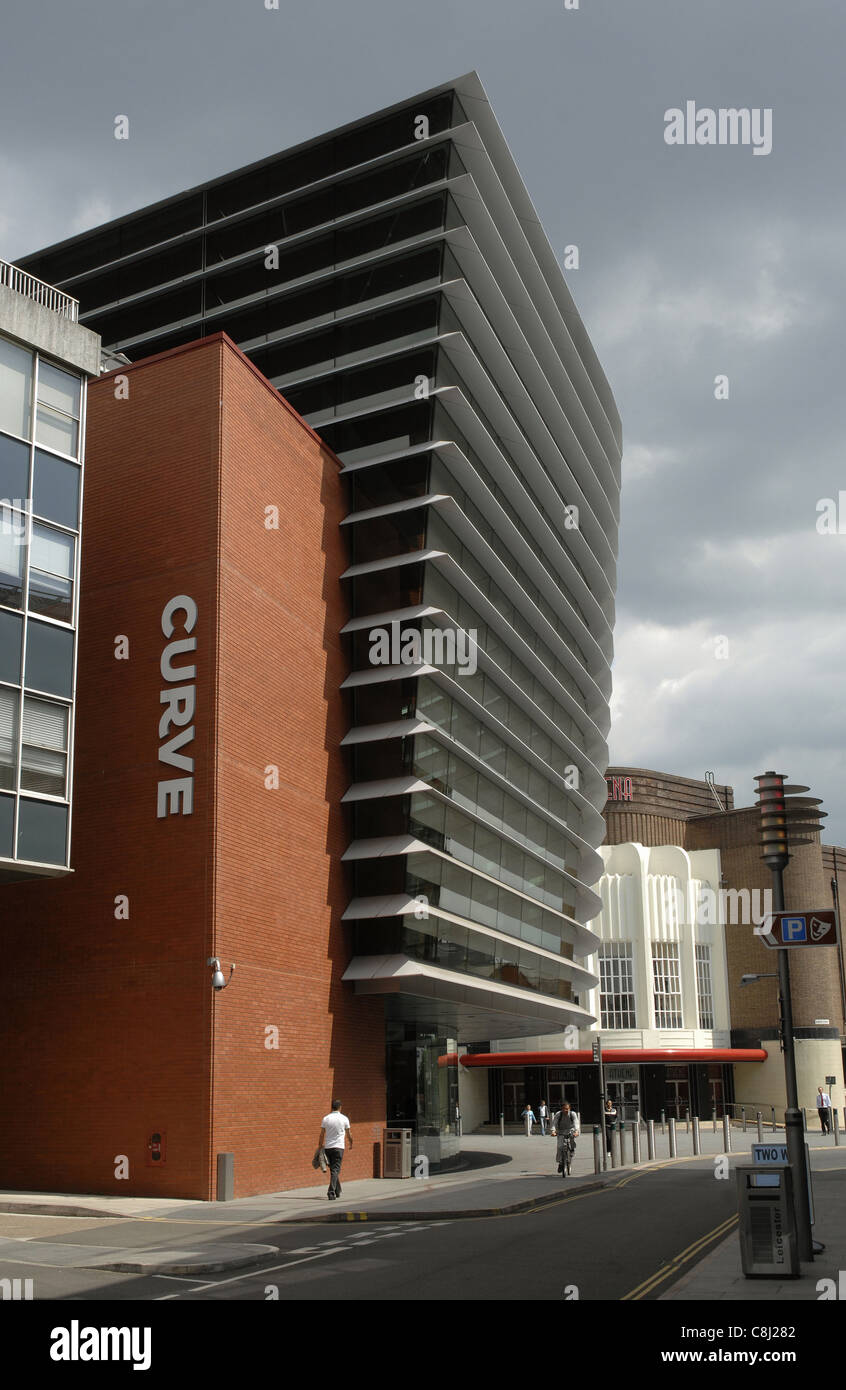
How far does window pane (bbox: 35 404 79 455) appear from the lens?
23.1 metres

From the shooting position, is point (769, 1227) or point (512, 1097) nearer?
point (769, 1227)

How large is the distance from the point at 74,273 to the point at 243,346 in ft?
31.4

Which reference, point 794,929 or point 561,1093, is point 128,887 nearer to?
point 794,929

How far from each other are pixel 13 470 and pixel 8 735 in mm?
4795

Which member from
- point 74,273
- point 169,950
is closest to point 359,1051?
point 169,950

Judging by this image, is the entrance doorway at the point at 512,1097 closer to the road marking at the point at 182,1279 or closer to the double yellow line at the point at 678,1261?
the double yellow line at the point at 678,1261

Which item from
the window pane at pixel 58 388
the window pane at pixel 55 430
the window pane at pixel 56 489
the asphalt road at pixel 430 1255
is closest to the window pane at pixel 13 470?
the window pane at pixel 56 489

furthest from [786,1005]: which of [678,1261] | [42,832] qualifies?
[42,832]

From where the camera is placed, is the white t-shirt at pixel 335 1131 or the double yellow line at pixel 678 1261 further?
the white t-shirt at pixel 335 1131

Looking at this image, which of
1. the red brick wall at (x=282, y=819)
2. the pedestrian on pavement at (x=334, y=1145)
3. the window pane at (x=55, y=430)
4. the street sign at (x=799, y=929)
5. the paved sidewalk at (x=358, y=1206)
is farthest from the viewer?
the red brick wall at (x=282, y=819)

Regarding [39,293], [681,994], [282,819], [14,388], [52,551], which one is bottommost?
[681,994]

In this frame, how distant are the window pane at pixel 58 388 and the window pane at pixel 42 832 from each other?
7.66m

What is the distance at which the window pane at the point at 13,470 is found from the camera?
2198 cm

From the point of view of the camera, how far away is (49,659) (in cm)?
2255
